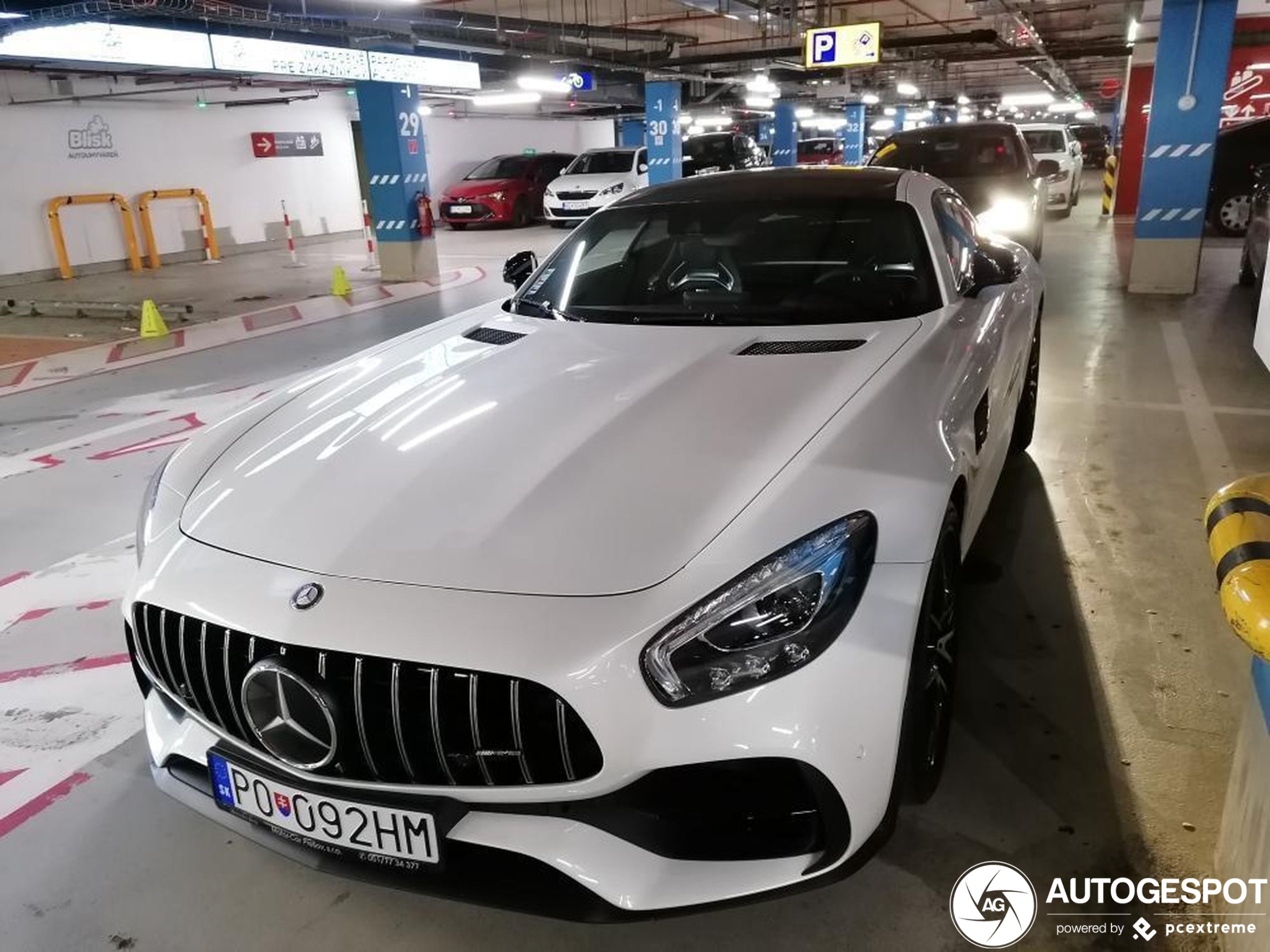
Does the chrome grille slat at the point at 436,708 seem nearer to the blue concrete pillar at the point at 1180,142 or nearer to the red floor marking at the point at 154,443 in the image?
the red floor marking at the point at 154,443

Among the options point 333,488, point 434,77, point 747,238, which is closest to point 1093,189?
point 434,77

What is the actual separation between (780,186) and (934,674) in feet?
→ 5.96

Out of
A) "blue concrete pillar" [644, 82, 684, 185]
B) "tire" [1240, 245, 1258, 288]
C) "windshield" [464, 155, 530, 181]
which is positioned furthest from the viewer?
"windshield" [464, 155, 530, 181]

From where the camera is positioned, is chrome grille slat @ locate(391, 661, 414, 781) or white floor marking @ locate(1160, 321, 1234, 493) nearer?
chrome grille slat @ locate(391, 661, 414, 781)

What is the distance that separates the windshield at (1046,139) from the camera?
14820 mm

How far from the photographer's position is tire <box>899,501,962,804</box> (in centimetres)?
163

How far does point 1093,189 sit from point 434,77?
57.6 ft

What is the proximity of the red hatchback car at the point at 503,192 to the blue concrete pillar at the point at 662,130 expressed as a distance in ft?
8.87

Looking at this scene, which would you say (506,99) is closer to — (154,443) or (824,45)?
(824,45)

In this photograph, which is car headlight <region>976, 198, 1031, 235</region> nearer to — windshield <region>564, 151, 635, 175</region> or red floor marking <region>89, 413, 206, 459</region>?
red floor marking <region>89, 413, 206, 459</region>

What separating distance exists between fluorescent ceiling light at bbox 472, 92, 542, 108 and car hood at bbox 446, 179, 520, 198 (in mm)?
1497

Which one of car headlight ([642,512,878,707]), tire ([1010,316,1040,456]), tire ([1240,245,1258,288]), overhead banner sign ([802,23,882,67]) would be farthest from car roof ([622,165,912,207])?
overhead banner sign ([802,23,882,67])

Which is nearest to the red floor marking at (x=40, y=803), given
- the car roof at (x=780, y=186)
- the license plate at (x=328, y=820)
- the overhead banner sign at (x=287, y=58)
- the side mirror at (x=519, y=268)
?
the license plate at (x=328, y=820)

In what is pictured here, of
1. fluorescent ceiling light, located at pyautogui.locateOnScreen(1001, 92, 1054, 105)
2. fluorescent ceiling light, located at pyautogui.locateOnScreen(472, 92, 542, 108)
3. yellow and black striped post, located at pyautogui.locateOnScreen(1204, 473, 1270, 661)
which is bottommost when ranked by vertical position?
yellow and black striped post, located at pyautogui.locateOnScreen(1204, 473, 1270, 661)
